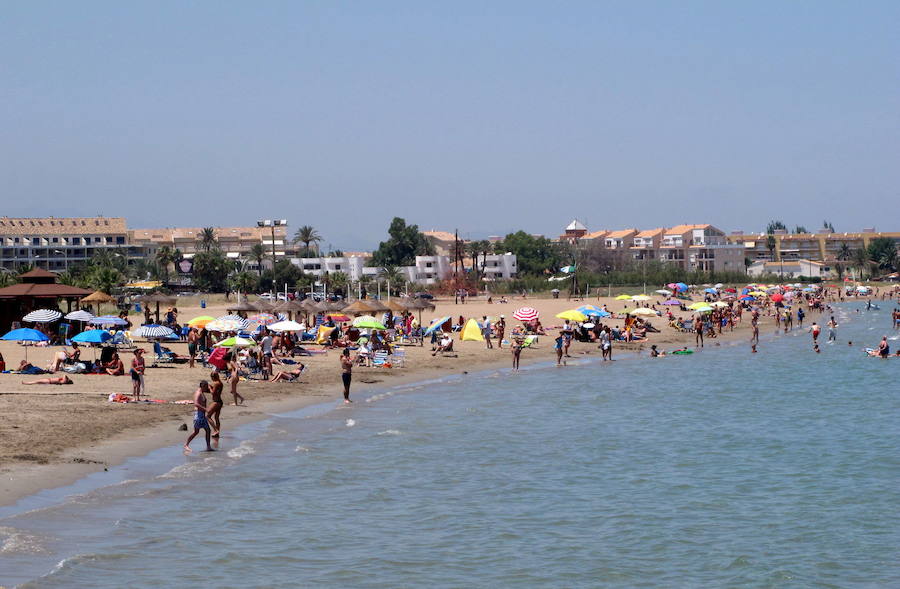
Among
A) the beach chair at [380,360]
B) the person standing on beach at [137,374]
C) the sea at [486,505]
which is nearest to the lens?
the sea at [486,505]

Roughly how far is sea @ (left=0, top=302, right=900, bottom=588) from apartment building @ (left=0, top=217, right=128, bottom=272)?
107m

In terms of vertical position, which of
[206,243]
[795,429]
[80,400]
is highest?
[206,243]

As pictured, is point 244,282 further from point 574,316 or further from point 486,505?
point 486,505

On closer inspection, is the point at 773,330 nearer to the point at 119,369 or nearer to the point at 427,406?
the point at 427,406

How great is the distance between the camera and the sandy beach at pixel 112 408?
15664 millimetres

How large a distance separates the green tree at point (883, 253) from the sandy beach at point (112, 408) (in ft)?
412

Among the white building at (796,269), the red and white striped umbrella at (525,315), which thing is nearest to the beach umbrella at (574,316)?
the red and white striped umbrella at (525,315)

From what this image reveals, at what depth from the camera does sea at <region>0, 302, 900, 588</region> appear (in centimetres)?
1187

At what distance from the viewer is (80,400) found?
69.4ft

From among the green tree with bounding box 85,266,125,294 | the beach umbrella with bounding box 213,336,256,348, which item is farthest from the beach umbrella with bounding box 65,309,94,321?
the green tree with bounding box 85,266,125,294

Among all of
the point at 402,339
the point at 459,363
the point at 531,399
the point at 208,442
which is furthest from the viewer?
the point at 402,339

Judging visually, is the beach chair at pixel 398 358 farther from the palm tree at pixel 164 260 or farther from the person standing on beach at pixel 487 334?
the palm tree at pixel 164 260

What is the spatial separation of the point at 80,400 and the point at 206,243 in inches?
4451

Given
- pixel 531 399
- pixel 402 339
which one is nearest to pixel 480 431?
pixel 531 399
